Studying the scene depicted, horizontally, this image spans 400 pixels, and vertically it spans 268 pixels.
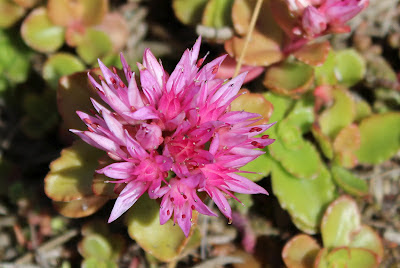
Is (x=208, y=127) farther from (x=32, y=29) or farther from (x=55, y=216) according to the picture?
(x=32, y=29)

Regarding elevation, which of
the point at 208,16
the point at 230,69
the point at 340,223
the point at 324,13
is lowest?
the point at 340,223

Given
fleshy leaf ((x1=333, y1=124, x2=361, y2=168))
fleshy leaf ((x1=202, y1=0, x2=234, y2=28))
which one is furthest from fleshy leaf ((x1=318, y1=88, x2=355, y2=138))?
fleshy leaf ((x1=202, y1=0, x2=234, y2=28))

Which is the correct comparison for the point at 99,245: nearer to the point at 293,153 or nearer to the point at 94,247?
the point at 94,247

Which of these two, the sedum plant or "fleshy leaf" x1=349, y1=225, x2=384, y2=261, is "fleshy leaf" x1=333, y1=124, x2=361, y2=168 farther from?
the sedum plant

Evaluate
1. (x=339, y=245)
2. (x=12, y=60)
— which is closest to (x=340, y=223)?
(x=339, y=245)

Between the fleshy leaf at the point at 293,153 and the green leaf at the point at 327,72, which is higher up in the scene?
the green leaf at the point at 327,72

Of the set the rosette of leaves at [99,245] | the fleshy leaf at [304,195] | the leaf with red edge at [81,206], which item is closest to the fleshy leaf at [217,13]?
the fleshy leaf at [304,195]

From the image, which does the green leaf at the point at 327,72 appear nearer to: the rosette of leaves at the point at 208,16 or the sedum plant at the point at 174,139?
the rosette of leaves at the point at 208,16
